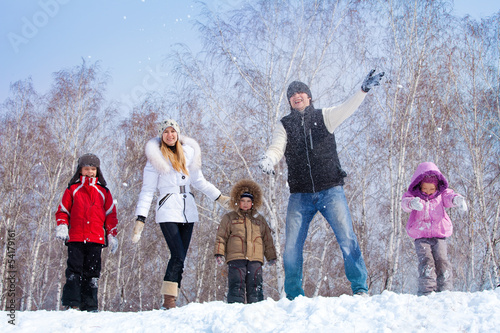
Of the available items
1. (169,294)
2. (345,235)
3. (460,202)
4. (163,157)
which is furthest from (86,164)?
(460,202)

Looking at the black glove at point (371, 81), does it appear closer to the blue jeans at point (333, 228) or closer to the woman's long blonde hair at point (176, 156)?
the blue jeans at point (333, 228)

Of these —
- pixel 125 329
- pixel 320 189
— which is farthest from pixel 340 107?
pixel 125 329

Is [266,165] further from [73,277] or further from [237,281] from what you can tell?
[73,277]

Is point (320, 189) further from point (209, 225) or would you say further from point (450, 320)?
point (209, 225)

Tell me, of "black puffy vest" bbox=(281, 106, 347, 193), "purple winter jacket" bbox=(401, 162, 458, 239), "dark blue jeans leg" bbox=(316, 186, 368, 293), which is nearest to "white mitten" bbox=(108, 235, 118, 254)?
"black puffy vest" bbox=(281, 106, 347, 193)

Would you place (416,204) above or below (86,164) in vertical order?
below

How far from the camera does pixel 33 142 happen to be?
42.1 feet

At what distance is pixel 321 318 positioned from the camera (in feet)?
7.82

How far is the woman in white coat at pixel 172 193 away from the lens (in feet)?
12.3

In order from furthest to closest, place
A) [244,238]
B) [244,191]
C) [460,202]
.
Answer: [244,191]
[244,238]
[460,202]

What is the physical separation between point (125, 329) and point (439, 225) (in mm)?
3131

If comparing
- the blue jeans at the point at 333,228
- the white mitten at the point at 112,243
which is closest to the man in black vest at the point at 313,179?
the blue jeans at the point at 333,228

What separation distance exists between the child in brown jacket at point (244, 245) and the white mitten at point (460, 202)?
1.98 m

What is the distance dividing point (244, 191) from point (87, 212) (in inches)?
68.2
